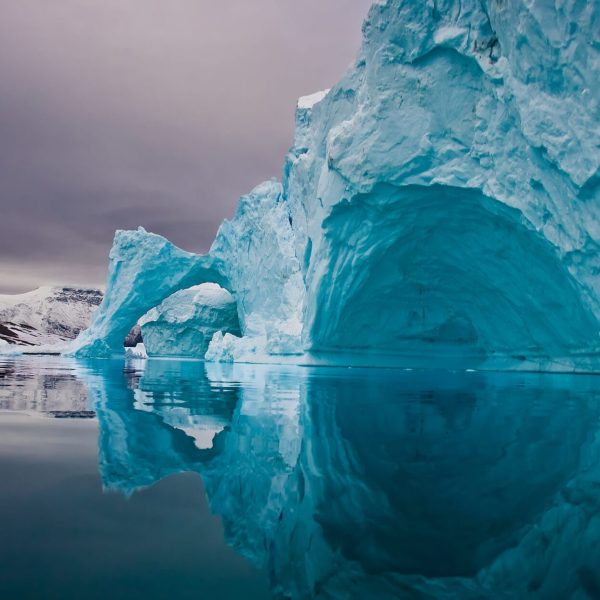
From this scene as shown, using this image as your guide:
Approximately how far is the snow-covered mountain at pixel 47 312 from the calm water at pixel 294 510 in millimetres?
111817

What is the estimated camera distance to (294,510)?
89.5 inches

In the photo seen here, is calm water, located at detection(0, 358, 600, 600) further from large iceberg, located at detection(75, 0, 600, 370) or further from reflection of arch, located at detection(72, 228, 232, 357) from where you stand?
reflection of arch, located at detection(72, 228, 232, 357)

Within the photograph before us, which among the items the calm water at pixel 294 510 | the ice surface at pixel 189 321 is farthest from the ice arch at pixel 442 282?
the ice surface at pixel 189 321

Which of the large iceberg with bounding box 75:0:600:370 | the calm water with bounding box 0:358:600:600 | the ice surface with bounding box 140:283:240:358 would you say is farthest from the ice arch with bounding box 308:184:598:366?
the ice surface with bounding box 140:283:240:358

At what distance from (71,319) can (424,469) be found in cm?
13788

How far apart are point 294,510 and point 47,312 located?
139m

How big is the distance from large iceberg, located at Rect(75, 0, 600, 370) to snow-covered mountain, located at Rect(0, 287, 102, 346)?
101484 millimetres

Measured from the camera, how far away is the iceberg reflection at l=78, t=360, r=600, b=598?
5.53 feet

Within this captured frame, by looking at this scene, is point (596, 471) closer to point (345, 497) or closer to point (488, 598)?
point (345, 497)

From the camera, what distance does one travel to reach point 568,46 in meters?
8.41

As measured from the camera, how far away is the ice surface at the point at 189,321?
33.2 metres

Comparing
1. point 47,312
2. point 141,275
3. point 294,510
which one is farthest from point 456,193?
point 47,312

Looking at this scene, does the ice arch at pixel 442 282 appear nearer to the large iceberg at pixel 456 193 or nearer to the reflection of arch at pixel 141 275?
the large iceberg at pixel 456 193

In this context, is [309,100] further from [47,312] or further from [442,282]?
[47,312]
